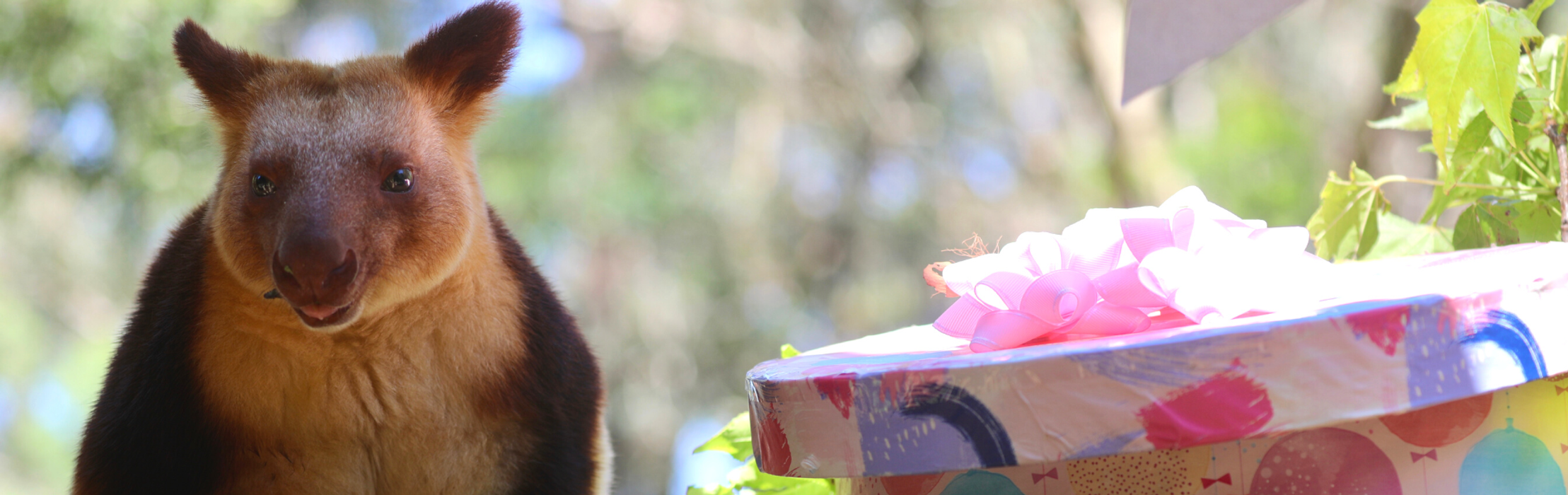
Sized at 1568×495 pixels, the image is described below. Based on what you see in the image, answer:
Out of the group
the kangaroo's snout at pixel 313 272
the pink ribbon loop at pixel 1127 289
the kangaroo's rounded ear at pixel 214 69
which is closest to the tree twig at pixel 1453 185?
the pink ribbon loop at pixel 1127 289

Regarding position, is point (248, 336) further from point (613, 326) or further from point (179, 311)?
Answer: point (613, 326)

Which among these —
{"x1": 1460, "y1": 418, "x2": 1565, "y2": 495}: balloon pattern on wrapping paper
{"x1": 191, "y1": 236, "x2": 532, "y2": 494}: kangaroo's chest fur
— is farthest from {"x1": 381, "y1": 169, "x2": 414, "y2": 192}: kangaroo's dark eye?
{"x1": 1460, "y1": 418, "x2": 1565, "y2": 495}: balloon pattern on wrapping paper

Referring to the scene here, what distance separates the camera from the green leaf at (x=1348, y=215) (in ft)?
4.46

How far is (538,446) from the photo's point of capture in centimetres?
98

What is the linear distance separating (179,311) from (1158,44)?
1265 millimetres

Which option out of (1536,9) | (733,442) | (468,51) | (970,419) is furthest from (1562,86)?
(468,51)

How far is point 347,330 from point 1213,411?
0.75m

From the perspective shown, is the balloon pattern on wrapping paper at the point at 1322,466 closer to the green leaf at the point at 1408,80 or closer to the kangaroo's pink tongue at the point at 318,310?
the green leaf at the point at 1408,80

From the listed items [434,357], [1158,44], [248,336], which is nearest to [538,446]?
[434,357]

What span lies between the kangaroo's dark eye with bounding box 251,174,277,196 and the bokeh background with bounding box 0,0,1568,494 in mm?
3276

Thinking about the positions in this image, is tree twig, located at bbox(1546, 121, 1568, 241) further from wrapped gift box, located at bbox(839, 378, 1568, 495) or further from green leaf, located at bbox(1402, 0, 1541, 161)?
wrapped gift box, located at bbox(839, 378, 1568, 495)

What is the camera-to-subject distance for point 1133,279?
0.86 metres

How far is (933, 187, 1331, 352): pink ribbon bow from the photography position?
808 mm

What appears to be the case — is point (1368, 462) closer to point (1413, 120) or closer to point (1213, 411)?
point (1213, 411)
